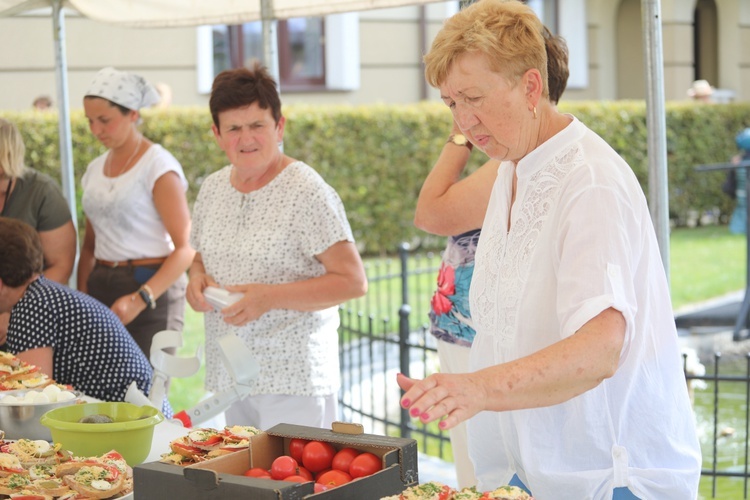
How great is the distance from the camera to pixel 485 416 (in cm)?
210

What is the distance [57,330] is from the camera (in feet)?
10.1

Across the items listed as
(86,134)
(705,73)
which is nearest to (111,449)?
(86,134)

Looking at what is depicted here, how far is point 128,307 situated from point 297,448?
2217 millimetres

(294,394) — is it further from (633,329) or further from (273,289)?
(633,329)

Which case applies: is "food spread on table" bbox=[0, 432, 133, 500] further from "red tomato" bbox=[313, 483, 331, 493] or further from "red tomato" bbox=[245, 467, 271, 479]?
"red tomato" bbox=[313, 483, 331, 493]

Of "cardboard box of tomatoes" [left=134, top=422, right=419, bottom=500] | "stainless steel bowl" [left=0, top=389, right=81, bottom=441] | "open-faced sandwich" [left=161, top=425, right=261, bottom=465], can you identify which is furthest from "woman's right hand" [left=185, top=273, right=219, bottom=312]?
"cardboard box of tomatoes" [left=134, top=422, right=419, bottom=500]

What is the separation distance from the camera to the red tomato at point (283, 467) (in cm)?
181

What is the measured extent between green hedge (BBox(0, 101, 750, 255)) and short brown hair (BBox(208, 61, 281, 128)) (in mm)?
6081

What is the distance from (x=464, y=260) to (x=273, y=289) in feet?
2.00

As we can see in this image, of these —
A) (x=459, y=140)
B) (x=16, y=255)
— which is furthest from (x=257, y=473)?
(x=16, y=255)

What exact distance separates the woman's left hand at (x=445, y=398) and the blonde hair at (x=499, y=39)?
606 millimetres

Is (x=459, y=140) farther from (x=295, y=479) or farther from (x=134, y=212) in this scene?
(x=134, y=212)

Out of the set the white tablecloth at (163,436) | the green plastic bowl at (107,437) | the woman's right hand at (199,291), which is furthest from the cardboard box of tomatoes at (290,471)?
the woman's right hand at (199,291)

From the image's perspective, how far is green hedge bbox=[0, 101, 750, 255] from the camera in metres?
9.49
